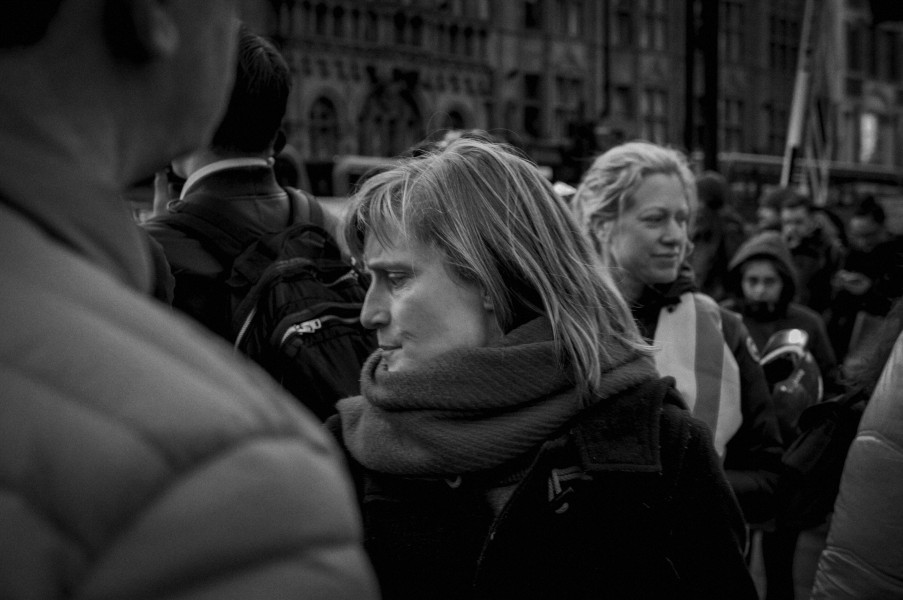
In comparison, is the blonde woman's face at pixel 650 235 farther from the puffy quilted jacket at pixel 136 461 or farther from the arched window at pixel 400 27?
the arched window at pixel 400 27

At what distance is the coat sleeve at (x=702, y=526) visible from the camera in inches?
90.2

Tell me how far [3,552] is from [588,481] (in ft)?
5.02

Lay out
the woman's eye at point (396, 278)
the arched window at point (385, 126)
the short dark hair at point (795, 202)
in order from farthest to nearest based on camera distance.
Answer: the arched window at point (385, 126), the short dark hair at point (795, 202), the woman's eye at point (396, 278)

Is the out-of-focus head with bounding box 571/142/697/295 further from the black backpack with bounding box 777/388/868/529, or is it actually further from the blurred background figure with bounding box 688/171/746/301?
the blurred background figure with bounding box 688/171/746/301

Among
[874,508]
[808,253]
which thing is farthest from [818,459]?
[808,253]

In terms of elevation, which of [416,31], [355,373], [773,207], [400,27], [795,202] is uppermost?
[400,27]

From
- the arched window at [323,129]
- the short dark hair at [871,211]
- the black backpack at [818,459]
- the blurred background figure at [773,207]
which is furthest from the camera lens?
the arched window at [323,129]


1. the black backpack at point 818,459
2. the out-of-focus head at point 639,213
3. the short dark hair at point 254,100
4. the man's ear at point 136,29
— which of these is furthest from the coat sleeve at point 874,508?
the man's ear at point 136,29

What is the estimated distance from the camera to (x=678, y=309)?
4.04 meters

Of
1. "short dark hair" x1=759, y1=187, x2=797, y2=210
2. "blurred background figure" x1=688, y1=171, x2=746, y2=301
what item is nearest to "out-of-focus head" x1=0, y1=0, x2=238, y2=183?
"blurred background figure" x1=688, y1=171, x2=746, y2=301

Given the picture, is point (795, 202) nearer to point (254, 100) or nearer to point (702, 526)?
point (254, 100)

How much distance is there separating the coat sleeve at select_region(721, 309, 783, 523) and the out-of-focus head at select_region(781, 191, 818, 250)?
16.4 ft

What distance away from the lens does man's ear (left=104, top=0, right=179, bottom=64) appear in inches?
35.9

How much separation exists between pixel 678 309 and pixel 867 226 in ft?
23.0
